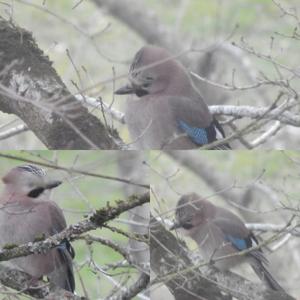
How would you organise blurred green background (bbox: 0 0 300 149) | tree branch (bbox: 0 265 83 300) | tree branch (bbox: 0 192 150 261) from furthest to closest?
1. blurred green background (bbox: 0 0 300 149)
2. tree branch (bbox: 0 265 83 300)
3. tree branch (bbox: 0 192 150 261)

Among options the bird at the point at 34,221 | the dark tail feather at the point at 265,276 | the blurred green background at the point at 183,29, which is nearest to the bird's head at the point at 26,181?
the bird at the point at 34,221

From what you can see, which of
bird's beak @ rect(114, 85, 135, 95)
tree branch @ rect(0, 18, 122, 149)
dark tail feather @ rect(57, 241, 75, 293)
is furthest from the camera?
bird's beak @ rect(114, 85, 135, 95)

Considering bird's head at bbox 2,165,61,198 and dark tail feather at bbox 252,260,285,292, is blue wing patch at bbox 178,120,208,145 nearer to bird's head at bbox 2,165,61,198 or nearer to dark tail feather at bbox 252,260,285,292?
dark tail feather at bbox 252,260,285,292

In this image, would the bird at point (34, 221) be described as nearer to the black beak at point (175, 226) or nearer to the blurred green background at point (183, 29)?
the black beak at point (175, 226)

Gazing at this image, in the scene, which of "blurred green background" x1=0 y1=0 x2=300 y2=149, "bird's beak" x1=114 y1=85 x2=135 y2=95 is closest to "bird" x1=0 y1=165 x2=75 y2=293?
"bird's beak" x1=114 y1=85 x2=135 y2=95

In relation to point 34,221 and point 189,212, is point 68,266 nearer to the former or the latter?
point 34,221

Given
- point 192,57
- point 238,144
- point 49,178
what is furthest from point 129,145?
point 192,57

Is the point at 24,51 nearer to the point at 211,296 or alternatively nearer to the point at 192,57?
the point at 211,296
